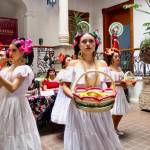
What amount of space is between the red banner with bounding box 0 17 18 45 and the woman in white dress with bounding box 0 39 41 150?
7.86 m

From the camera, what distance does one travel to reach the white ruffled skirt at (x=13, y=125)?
2551 mm

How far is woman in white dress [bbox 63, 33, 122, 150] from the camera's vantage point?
92.4 inches

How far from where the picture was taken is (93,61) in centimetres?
251

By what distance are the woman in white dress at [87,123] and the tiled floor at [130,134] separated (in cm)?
142

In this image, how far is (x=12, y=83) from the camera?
8.00ft

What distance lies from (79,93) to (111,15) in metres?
8.87

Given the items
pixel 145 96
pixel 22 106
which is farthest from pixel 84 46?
pixel 145 96

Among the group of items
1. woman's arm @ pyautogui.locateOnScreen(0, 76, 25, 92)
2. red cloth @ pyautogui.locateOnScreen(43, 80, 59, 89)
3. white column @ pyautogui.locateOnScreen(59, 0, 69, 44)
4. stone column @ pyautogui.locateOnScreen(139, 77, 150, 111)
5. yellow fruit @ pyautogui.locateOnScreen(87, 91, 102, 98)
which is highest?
white column @ pyautogui.locateOnScreen(59, 0, 69, 44)

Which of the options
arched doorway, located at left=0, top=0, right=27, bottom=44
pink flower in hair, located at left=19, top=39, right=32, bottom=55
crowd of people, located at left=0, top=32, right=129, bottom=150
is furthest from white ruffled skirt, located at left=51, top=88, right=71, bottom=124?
arched doorway, located at left=0, top=0, right=27, bottom=44

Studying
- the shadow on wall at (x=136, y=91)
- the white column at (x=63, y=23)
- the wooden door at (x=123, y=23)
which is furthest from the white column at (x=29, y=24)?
the shadow on wall at (x=136, y=91)

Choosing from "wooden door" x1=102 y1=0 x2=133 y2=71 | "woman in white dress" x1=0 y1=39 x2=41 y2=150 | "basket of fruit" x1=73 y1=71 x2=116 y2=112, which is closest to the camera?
"basket of fruit" x1=73 y1=71 x2=116 y2=112

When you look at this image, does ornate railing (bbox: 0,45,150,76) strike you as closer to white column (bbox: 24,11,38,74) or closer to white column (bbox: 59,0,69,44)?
white column (bbox: 59,0,69,44)

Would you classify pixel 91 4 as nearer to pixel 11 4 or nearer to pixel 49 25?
pixel 49 25

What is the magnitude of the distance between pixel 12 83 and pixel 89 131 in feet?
2.58
